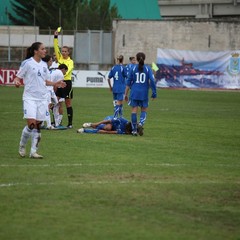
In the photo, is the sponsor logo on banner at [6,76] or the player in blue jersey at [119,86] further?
the sponsor logo on banner at [6,76]

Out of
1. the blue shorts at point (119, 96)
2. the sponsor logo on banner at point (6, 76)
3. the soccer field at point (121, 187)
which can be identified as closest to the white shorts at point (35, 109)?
the soccer field at point (121, 187)

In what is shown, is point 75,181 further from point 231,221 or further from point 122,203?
point 231,221

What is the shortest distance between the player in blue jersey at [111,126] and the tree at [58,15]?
230ft

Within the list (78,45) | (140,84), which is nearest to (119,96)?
(140,84)

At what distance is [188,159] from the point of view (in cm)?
1520

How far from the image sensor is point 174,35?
219 ft

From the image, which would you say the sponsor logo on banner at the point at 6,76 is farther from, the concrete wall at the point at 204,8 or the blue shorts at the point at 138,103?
the blue shorts at the point at 138,103

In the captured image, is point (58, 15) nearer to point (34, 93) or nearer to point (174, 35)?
point (174, 35)

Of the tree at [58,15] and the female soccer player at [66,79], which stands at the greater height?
the tree at [58,15]

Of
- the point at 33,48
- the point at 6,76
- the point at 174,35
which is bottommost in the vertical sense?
the point at 6,76

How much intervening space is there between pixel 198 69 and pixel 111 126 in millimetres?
35198

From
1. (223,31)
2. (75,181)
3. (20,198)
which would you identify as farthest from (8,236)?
(223,31)

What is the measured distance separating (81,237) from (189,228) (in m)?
1.32

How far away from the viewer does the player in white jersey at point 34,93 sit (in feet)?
48.0
